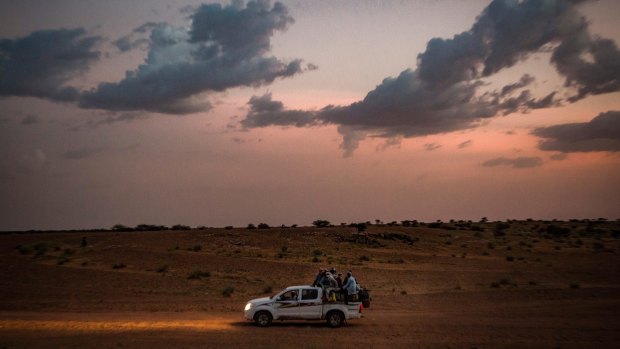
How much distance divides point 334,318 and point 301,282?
15764mm

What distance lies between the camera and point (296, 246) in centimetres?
5900

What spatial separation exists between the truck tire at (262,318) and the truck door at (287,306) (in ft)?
1.47

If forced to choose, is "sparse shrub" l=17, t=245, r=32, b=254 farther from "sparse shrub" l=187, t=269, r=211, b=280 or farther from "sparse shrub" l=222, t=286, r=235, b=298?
"sparse shrub" l=222, t=286, r=235, b=298

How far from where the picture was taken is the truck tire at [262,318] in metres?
22.8

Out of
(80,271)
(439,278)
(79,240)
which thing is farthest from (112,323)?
(79,240)

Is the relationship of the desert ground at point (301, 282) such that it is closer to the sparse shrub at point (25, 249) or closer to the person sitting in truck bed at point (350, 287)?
the sparse shrub at point (25, 249)

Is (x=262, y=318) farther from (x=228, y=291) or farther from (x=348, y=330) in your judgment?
(x=228, y=291)

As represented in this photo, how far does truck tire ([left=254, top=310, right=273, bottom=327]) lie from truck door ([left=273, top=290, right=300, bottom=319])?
45 centimetres

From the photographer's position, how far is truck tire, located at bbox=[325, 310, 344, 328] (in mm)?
22531

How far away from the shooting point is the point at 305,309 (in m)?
22.6

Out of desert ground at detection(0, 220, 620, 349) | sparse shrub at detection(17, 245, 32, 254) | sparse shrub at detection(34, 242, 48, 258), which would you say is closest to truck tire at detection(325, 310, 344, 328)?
desert ground at detection(0, 220, 620, 349)

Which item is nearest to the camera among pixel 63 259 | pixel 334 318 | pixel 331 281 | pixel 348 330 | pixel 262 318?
pixel 348 330

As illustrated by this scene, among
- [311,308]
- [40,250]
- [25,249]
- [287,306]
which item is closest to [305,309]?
[311,308]

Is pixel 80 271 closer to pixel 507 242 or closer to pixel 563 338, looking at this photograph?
pixel 563 338
